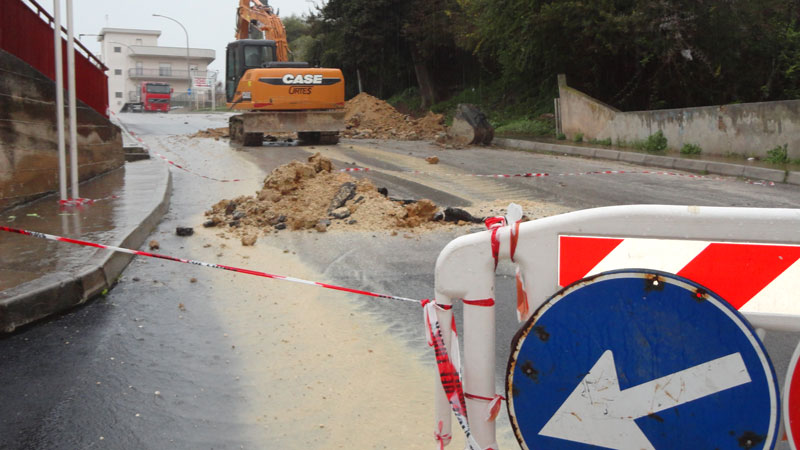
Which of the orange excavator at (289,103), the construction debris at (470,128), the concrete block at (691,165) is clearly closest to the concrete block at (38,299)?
the concrete block at (691,165)

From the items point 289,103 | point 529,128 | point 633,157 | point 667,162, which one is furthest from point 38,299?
point 529,128

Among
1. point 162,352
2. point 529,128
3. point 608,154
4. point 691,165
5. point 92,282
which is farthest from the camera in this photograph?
point 529,128

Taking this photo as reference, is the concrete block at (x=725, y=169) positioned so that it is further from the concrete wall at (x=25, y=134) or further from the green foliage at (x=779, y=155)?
the concrete wall at (x=25, y=134)

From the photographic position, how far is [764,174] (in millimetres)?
13453

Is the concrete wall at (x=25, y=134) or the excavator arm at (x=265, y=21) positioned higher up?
the excavator arm at (x=265, y=21)

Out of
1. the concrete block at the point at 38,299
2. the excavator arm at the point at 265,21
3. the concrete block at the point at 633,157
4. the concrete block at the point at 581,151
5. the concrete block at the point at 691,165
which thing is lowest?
the concrete block at the point at 38,299

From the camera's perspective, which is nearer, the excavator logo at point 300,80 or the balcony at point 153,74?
the excavator logo at point 300,80

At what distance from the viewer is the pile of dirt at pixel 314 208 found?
28.3ft

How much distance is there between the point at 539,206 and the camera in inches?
384

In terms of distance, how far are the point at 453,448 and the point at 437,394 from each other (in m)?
1.15

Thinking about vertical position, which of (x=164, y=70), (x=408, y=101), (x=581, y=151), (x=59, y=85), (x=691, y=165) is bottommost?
(x=691, y=165)

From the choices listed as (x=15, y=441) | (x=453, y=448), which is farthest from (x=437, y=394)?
(x=15, y=441)

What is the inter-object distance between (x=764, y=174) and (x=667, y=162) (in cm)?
264

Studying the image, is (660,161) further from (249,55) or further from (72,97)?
(249,55)
